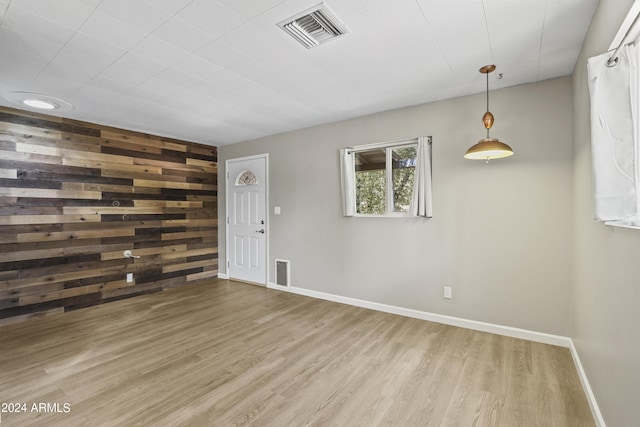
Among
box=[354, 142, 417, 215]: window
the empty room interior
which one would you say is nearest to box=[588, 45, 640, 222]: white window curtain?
the empty room interior

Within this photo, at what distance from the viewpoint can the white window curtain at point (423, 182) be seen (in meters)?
3.28

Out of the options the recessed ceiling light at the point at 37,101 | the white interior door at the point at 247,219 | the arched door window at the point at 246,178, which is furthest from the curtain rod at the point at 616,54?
the recessed ceiling light at the point at 37,101

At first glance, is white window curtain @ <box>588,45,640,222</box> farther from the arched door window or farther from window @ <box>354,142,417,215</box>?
the arched door window

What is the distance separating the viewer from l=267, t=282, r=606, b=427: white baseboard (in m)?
1.94

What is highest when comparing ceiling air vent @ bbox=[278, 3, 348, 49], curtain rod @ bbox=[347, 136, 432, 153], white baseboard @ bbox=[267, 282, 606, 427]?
ceiling air vent @ bbox=[278, 3, 348, 49]

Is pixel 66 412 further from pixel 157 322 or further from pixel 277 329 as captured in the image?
pixel 277 329

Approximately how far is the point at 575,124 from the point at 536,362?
2026 mm

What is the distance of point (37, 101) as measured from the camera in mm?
3068

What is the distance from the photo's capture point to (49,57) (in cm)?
231

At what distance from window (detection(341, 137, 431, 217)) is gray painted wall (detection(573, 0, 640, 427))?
4.28 feet

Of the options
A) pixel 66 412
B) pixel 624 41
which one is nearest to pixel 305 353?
pixel 66 412

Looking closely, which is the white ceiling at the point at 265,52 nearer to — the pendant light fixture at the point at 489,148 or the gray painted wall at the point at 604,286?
the pendant light fixture at the point at 489,148

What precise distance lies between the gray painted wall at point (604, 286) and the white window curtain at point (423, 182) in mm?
1237

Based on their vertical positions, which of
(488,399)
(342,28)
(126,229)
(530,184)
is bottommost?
(488,399)
